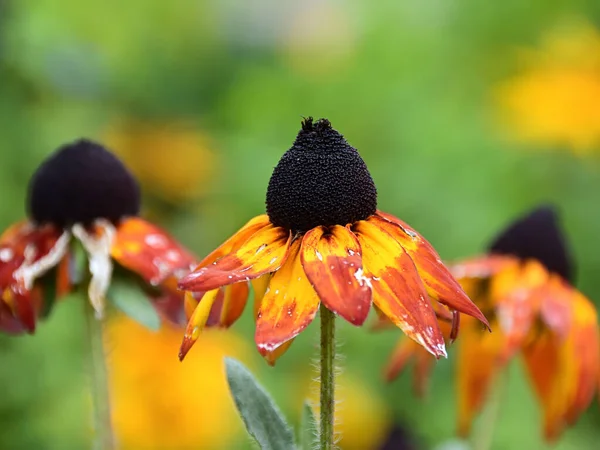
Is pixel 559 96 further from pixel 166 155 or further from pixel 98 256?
pixel 98 256

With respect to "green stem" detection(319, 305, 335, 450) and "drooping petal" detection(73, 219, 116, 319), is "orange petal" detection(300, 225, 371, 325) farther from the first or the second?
"drooping petal" detection(73, 219, 116, 319)

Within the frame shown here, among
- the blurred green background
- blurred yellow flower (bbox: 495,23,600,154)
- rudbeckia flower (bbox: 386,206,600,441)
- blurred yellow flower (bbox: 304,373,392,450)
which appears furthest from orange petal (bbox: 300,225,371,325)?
blurred yellow flower (bbox: 495,23,600,154)

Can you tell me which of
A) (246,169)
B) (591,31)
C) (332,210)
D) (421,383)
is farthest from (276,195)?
(591,31)

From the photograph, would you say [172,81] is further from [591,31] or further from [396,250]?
[396,250]

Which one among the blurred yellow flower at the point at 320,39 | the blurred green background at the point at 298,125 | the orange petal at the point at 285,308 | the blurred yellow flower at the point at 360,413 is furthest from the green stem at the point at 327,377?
the blurred yellow flower at the point at 320,39

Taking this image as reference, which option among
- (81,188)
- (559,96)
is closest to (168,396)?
(81,188)

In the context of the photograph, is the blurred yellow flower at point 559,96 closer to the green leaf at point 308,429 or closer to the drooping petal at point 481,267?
the drooping petal at point 481,267
